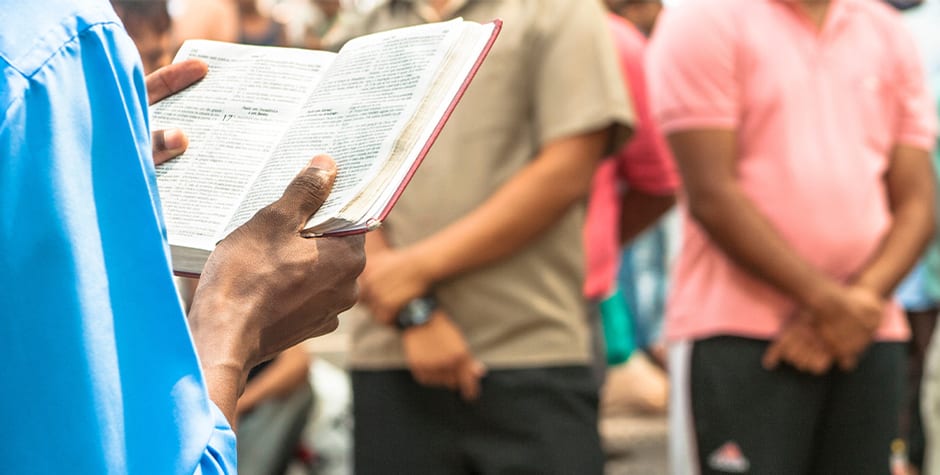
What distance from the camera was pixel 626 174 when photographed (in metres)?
3.35

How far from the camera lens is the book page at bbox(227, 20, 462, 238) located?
48.5 inches

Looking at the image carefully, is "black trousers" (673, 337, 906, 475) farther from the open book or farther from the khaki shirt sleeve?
the open book

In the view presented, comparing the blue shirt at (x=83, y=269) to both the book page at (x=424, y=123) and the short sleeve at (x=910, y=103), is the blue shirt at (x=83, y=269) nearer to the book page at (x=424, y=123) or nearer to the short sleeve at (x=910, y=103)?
the book page at (x=424, y=123)

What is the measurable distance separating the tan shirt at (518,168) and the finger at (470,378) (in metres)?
0.03

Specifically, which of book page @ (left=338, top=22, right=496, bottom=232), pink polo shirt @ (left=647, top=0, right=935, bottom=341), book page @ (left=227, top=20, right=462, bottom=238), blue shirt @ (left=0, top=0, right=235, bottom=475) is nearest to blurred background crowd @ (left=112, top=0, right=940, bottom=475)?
pink polo shirt @ (left=647, top=0, right=935, bottom=341)

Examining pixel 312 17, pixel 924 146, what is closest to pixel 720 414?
pixel 924 146

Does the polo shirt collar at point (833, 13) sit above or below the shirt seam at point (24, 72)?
below

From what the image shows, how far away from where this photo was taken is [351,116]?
1.28m

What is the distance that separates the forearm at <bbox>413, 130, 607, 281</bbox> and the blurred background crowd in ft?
0.14

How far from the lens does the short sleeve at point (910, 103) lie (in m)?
3.01

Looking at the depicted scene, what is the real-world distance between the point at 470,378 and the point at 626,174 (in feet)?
2.98

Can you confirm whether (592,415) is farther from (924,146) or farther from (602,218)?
(924,146)

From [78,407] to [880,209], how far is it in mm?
2328

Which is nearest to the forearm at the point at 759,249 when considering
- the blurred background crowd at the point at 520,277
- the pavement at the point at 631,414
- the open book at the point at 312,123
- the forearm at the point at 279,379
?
the blurred background crowd at the point at 520,277
